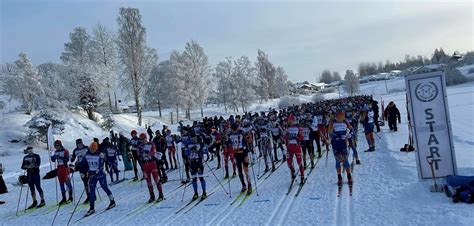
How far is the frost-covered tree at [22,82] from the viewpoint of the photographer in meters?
55.9

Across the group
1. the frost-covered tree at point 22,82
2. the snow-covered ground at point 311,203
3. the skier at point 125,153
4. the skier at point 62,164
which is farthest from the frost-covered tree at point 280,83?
the skier at point 62,164

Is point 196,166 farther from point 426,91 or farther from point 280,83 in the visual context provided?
point 280,83

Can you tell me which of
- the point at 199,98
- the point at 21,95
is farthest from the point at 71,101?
the point at 199,98

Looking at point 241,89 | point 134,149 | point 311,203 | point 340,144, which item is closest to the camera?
point 311,203

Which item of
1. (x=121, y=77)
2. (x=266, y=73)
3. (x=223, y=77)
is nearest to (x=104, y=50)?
(x=121, y=77)

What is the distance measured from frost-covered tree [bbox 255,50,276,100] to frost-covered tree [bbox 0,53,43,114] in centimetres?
4744

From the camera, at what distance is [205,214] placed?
1092 centimetres

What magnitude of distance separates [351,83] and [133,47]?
295ft

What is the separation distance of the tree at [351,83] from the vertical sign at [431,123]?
119612 millimetres

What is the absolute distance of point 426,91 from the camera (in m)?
11.0

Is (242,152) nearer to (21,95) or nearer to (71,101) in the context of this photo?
(71,101)

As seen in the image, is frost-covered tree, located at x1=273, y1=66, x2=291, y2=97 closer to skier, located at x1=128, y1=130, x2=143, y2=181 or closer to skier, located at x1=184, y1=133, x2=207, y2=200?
skier, located at x1=128, y1=130, x2=143, y2=181

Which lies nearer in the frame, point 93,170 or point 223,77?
point 93,170

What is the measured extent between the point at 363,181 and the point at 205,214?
5041mm
